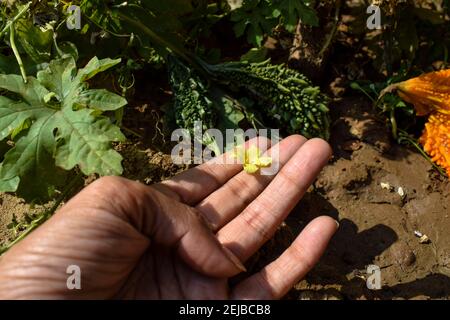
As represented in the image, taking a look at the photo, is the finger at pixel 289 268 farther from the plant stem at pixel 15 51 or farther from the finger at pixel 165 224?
the plant stem at pixel 15 51

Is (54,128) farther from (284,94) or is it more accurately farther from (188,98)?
(284,94)

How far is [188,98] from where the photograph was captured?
3451mm

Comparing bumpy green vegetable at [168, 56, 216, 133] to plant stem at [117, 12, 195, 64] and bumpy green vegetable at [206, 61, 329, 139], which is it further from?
bumpy green vegetable at [206, 61, 329, 139]

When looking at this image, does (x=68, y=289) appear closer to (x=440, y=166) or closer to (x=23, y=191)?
(x=23, y=191)

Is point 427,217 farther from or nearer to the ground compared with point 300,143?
nearer to the ground

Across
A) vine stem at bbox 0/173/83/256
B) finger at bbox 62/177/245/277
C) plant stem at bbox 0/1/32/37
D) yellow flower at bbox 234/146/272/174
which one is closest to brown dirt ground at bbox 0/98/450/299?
vine stem at bbox 0/173/83/256

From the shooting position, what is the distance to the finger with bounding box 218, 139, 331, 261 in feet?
9.23

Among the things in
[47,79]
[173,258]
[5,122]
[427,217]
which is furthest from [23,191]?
[427,217]

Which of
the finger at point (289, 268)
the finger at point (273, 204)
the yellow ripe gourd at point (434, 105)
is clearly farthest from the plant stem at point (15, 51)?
the yellow ripe gourd at point (434, 105)

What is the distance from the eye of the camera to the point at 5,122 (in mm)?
2760

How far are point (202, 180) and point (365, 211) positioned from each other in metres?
1.13

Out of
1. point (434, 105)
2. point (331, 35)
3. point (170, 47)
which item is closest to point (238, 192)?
point (170, 47)
